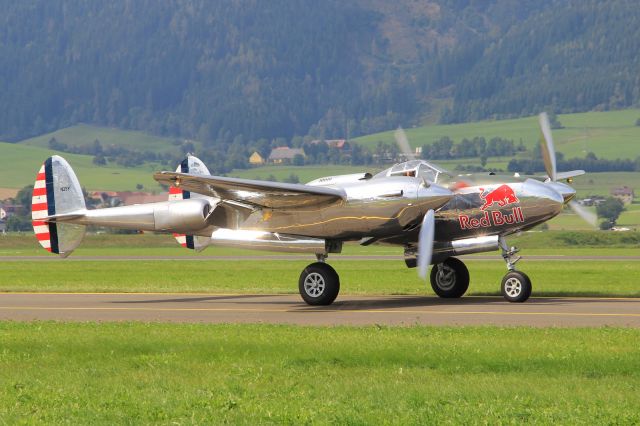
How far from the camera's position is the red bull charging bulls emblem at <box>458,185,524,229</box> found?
28141 millimetres

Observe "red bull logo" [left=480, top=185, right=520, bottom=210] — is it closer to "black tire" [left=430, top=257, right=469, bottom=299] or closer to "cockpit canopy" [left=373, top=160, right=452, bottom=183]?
"cockpit canopy" [left=373, top=160, right=452, bottom=183]

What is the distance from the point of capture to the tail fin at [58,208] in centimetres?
3375

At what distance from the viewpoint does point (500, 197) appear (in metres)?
28.2

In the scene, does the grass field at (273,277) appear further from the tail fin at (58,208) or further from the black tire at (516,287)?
the black tire at (516,287)

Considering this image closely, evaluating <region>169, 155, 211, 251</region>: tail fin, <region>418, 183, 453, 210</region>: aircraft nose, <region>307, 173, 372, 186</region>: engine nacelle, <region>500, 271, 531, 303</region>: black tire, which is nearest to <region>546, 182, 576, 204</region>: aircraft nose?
<region>500, 271, 531, 303</region>: black tire

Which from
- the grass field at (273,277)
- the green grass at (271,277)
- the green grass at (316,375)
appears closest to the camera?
the green grass at (316,375)

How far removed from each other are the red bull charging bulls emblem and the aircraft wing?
3199mm

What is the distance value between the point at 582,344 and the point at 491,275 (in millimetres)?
26090

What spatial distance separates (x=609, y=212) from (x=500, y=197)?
114286 millimetres

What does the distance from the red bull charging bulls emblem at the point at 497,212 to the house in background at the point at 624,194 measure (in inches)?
5946

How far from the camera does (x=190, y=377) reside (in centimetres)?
1767

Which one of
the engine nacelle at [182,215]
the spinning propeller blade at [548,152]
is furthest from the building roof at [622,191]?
the engine nacelle at [182,215]

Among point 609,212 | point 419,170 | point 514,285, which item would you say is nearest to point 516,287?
point 514,285

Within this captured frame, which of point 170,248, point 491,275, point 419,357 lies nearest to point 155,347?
point 419,357
